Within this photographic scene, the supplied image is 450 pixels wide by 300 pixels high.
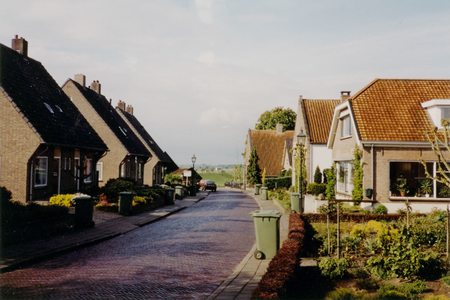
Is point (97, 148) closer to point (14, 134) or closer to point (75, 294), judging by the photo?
point (14, 134)

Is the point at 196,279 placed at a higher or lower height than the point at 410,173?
lower

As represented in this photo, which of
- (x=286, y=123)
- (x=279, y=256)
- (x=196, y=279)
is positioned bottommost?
(x=196, y=279)

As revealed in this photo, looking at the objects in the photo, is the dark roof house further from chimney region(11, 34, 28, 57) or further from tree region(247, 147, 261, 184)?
tree region(247, 147, 261, 184)

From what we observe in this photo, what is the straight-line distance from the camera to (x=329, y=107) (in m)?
37.3

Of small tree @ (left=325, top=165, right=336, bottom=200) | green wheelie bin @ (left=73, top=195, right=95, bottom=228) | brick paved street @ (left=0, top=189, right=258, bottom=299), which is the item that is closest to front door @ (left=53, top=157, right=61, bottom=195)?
green wheelie bin @ (left=73, top=195, right=95, bottom=228)

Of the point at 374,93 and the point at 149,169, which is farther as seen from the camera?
the point at 149,169

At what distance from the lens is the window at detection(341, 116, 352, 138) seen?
23128mm

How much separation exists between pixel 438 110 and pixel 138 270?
1808 centimetres

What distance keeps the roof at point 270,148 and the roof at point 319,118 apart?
19109 millimetres

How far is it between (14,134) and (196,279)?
13935 millimetres

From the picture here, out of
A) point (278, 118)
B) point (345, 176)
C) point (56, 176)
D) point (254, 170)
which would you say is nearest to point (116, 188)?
point (56, 176)

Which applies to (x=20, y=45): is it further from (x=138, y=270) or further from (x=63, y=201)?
(x=138, y=270)

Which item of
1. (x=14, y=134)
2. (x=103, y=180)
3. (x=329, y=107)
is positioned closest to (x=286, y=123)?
(x=329, y=107)

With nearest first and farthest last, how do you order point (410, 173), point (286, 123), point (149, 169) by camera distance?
point (410, 173)
point (149, 169)
point (286, 123)
